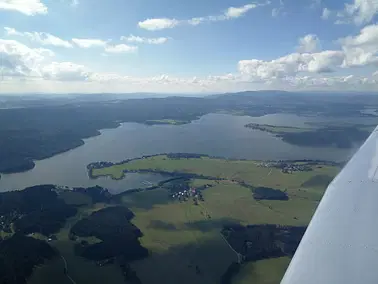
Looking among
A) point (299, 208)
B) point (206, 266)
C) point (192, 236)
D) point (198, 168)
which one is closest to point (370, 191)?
point (206, 266)

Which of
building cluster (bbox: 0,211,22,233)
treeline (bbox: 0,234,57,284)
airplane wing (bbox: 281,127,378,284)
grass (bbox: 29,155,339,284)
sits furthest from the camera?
building cluster (bbox: 0,211,22,233)

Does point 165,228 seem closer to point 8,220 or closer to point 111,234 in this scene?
point 111,234

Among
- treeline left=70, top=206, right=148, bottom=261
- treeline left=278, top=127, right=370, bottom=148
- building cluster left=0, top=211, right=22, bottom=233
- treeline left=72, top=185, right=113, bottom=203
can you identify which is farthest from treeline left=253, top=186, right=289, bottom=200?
treeline left=278, top=127, right=370, bottom=148

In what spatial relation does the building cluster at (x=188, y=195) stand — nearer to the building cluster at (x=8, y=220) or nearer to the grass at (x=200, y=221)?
the grass at (x=200, y=221)

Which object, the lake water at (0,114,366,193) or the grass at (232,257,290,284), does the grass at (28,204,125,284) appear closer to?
the grass at (232,257,290,284)

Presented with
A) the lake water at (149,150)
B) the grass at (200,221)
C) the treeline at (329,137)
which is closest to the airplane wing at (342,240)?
the grass at (200,221)
